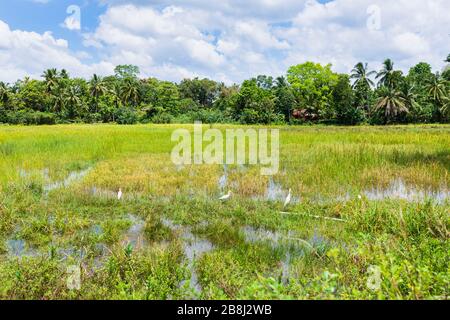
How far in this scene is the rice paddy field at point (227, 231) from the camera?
3.15 m

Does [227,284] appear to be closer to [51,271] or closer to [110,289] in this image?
[110,289]

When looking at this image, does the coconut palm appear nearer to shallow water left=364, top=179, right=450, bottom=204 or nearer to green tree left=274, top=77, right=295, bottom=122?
green tree left=274, top=77, right=295, bottom=122

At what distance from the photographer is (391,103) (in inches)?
1495

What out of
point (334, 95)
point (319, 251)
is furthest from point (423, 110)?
point (319, 251)

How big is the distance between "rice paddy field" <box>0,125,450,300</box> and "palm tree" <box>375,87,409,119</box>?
1187 inches

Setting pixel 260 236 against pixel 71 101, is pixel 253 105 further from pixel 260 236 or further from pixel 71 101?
pixel 260 236

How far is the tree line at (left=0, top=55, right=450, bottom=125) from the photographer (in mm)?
39312

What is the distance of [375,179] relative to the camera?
8258 mm

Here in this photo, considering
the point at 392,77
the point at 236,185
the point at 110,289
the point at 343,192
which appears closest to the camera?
the point at 110,289

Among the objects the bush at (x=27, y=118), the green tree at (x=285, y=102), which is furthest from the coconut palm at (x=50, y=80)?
the green tree at (x=285, y=102)

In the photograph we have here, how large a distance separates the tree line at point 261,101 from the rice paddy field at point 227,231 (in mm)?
32064

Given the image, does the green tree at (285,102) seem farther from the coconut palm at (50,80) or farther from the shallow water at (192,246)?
the shallow water at (192,246)

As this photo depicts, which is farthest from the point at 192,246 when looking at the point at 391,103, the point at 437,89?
the point at 437,89

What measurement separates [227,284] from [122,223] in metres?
2.67
